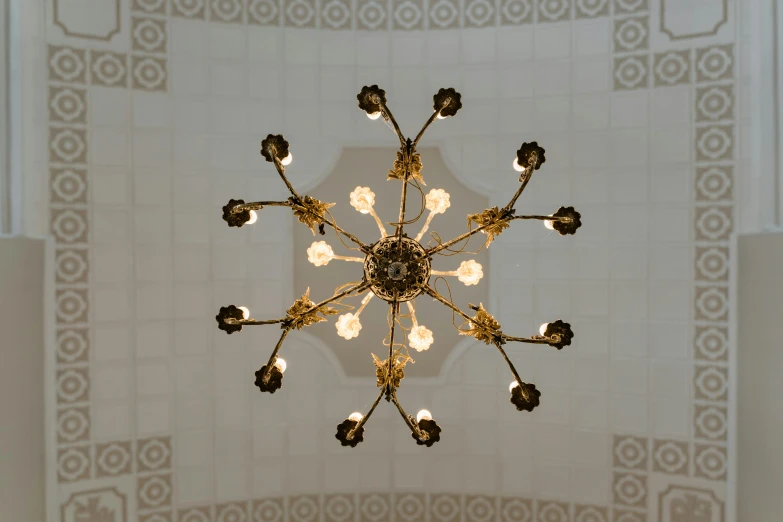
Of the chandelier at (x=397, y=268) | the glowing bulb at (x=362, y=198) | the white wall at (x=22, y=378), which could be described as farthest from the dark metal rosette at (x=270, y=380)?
the white wall at (x=22, y=378)

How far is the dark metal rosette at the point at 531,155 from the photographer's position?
212cm

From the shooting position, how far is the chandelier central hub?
2191 millimetres

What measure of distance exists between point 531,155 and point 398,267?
725 mm

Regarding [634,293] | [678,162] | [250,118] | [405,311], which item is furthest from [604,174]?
[250,118]

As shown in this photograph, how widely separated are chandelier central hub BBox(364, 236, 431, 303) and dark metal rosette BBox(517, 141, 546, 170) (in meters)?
0.57

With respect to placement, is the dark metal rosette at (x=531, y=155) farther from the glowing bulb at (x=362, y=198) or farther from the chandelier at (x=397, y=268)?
the glowing bulb at (x=362, y=198)

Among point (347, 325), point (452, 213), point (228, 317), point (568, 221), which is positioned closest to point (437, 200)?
point (568, 221)

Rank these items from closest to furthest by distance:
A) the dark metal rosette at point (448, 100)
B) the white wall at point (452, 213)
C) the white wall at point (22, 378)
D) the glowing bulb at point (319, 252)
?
the dark metal rosette at point (448, 100)
the glowing bulb at point (319, 252)
the white wall at point (22, 378)
the white wall at point (452, 213)

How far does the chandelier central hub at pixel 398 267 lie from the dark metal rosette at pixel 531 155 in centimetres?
57

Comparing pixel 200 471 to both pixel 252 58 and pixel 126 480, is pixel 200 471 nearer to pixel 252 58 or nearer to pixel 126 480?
pixel 126 480

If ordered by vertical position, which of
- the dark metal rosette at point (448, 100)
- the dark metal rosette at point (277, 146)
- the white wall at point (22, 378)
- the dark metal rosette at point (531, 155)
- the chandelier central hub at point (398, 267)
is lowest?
the white wall at point (22, 378)

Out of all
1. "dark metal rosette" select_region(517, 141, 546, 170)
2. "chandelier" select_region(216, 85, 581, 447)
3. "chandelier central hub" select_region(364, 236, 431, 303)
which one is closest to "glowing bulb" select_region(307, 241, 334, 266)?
"chandelier" select_region(216, 85, 581, 447)

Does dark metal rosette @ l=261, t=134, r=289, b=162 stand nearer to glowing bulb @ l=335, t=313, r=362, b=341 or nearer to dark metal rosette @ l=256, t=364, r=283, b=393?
glowing bulb @ l=335, t=313, r=362, b=341

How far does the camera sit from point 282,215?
3938mm
